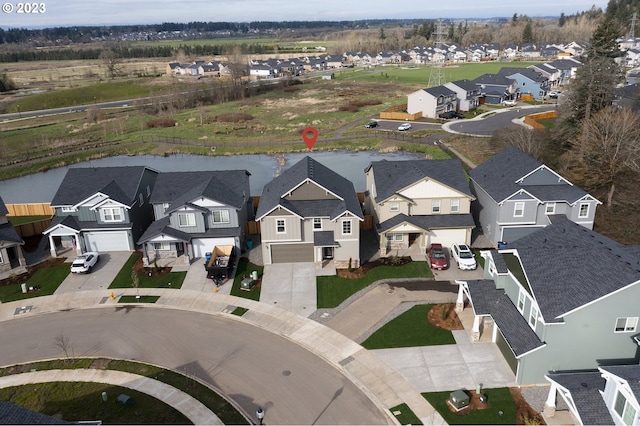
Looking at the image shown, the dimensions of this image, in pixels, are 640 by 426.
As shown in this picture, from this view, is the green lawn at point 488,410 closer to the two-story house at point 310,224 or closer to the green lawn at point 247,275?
the green lawn at point 247,275

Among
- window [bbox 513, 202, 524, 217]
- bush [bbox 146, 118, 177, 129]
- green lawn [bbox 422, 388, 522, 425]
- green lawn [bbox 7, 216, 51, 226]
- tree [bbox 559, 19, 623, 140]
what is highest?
tree [bbox 559, 19, 623, 140]

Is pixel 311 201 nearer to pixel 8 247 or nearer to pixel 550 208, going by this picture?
pixel 550 208

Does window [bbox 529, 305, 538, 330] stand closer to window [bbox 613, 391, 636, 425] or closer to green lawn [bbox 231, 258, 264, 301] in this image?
window [bbox 613, 391, 636, 425]

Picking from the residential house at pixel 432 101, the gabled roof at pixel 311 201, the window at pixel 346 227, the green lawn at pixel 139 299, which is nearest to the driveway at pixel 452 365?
the window at pixel 346 227

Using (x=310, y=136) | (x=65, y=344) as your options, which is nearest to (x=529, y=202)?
(x=65, y=344)

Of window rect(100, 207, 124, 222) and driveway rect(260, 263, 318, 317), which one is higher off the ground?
window rect(100, 207, 124, 222)

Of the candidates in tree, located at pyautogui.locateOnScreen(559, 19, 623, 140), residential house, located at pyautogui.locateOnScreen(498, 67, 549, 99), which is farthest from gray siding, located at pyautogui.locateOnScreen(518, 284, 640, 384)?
residential house, located at pyautogui.locateOnScreen(498, 67, 549, 99)

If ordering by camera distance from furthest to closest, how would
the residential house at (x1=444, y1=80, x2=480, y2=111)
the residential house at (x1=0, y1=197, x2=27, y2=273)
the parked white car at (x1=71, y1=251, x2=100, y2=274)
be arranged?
the residential house at (x1=444, y1=80, x2=480, y2=111) < the residential house at (x1=0, y1=197, x2=27, y2=273) < the parked white car at (x1=71, y1=251, x2=100, y2=274)
